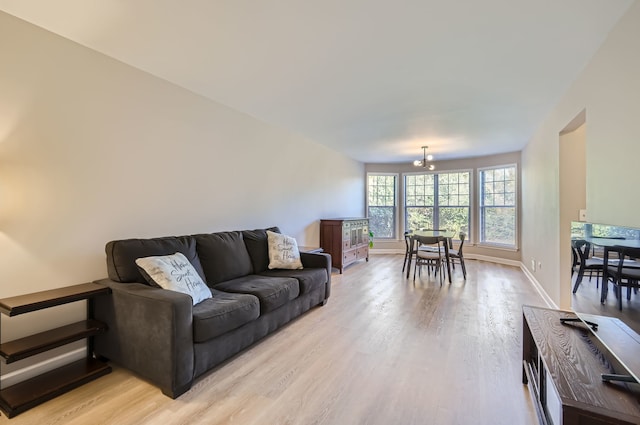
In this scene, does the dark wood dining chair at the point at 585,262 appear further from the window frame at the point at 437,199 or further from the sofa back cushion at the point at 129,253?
the window frame at the point at 437,199

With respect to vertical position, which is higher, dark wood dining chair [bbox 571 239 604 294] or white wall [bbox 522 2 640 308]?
white wall [bbox 522 2 640 308]

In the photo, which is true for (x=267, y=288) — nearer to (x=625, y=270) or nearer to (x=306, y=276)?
(x=306, y=276)

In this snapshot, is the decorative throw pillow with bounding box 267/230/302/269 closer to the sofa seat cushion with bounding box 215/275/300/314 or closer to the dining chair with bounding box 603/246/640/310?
the sofa seat cushion with bounding box 215/275/300/314

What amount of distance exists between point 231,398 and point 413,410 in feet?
3.73

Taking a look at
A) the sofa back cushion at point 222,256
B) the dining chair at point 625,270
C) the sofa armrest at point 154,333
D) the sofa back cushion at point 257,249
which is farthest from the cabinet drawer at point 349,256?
the dining chair at point 625,270

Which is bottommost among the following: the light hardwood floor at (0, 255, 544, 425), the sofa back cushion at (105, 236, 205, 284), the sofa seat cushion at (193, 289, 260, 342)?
the light hardwood floor at (0, 255, 544, 425)

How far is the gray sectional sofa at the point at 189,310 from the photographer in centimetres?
187

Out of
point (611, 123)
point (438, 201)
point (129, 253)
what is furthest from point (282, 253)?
point (438, 201)

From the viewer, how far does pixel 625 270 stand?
1316 mm

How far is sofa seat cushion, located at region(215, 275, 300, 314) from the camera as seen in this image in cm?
258

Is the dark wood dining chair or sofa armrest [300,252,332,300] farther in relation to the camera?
sofa armrest [300,252,332,300]

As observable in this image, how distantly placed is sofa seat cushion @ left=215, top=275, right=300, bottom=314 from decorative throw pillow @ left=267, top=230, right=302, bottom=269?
38 centimetres

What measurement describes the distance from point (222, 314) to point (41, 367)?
1321 millimetres

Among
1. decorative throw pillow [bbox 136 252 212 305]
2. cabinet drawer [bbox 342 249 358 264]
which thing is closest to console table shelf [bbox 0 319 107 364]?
decorative throw pillow [bbox 136 252 212 305]
